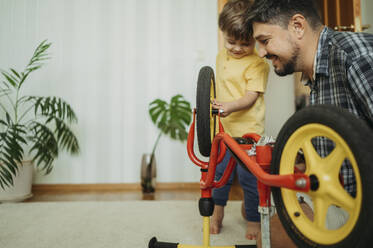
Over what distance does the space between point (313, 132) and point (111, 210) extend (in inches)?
55.3

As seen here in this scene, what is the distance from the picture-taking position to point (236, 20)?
46.8 inches

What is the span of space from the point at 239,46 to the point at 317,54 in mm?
562

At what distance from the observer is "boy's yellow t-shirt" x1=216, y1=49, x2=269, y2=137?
1.34 metres

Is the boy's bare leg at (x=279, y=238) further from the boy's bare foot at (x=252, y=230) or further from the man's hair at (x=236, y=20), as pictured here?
the man's hair at (x=236, y=20)

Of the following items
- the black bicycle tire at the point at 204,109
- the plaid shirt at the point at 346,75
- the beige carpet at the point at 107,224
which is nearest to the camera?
the plaid shirt at the point at 346,75

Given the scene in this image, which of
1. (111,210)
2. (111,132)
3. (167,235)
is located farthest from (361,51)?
(111,132)

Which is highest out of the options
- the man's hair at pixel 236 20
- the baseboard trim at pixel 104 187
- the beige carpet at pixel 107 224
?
the man's hair at pixel 236 20

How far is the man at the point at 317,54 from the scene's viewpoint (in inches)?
25.8

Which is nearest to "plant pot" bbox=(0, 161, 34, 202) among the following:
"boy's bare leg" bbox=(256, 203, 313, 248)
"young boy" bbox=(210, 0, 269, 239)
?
"young boy" bbox=(210, 0, 269, 239)

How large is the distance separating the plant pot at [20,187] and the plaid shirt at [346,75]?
77.7 inches

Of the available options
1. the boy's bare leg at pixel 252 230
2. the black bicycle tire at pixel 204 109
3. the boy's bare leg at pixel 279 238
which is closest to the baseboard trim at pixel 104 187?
the boy's bare leg at pixel 252 230

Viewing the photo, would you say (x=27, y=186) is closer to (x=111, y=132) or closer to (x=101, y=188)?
(x=101, y=188)

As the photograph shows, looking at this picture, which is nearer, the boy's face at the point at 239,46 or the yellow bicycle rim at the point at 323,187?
the yellow bicycle rim at the point at 323,187

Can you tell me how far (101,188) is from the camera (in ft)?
7.97
